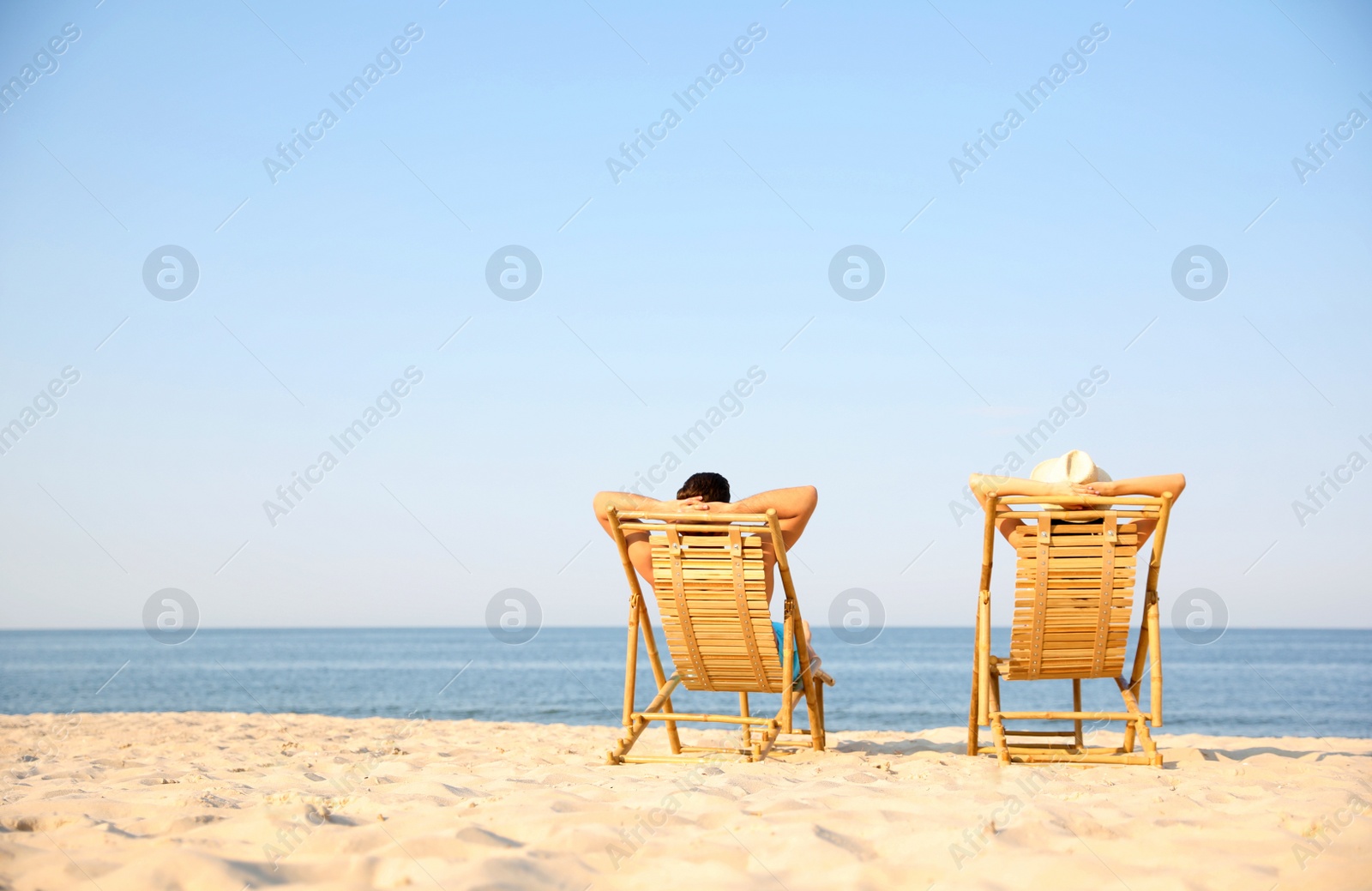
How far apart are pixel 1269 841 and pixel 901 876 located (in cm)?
115

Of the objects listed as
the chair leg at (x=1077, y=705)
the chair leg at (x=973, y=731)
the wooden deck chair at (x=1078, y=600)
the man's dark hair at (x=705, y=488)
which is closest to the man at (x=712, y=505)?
the man's dark hair at (x=705, y=488)

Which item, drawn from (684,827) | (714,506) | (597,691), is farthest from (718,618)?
(597,691)

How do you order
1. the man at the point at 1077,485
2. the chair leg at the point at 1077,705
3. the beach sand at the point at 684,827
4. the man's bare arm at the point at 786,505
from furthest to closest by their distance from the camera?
the chair leg at the point at 1077,705, the man's bare arm at the point at 786,505, the man at the point at 1077,485, the beach sand at the point at 684,827

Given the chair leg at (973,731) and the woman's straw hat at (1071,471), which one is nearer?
the woman's straw hat at (1071,471)

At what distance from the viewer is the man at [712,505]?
4777mm

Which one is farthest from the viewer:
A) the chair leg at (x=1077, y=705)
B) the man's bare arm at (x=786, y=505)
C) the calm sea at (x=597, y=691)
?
the calm sea at (x=597, y=691)

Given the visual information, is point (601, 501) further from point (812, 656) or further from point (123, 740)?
point (123, 740)

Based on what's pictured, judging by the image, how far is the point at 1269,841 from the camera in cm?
274

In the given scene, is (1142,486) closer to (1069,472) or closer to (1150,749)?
(1069,472)

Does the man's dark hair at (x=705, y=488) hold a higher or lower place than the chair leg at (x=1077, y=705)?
higher

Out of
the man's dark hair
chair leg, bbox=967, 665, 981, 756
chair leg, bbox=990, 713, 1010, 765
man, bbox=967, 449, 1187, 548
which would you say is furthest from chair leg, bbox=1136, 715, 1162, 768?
the man's dark hair

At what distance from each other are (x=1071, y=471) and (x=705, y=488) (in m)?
1.89

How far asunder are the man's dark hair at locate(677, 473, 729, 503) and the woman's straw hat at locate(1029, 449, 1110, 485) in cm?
163

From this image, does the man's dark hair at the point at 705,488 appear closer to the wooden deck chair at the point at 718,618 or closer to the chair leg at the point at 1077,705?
the wooden deck chair at the point at 718,618
